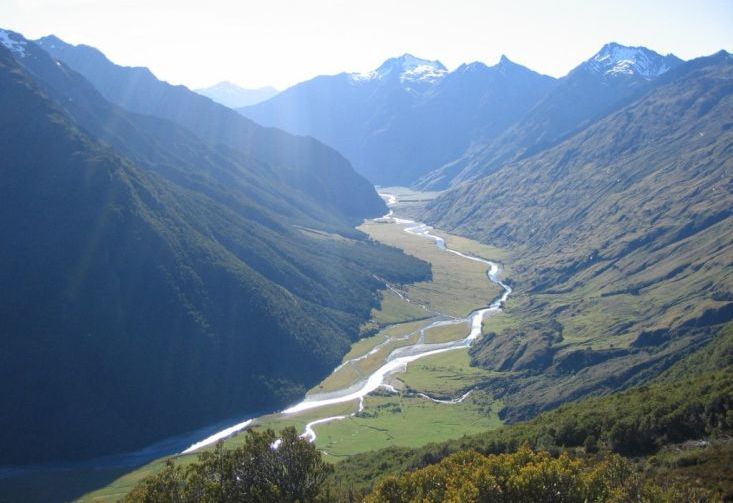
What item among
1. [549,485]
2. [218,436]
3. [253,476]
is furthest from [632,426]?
[218,436]

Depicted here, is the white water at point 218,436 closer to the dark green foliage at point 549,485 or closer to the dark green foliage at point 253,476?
the dark green foliage at point 253,476

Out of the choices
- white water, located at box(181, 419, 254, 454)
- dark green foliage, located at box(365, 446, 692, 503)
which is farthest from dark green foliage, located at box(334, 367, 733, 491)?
white water, located at box(181, 419, 254, 454)

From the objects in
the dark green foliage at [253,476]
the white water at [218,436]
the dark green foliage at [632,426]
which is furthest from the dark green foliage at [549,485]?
the white water at [218,436]

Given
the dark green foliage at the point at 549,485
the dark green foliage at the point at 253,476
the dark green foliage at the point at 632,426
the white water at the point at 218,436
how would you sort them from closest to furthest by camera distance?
the dark green foliage at the point at 549,485, the dark green foliage at the point at 253,476, the dark green foliage at the point at 632,426, the white water at the point at 218,436

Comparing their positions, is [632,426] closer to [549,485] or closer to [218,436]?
[549,485]

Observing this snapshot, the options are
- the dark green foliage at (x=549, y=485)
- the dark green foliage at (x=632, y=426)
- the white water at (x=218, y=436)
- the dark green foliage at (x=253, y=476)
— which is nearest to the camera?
the dark green foliage at (x=549, y=485)

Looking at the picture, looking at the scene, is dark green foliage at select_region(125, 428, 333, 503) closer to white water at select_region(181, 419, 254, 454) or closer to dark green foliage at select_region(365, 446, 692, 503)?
dark green foliage at select_region(365, 446, 692, 503)

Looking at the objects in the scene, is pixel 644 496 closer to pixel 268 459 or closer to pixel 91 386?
pixel 268 459

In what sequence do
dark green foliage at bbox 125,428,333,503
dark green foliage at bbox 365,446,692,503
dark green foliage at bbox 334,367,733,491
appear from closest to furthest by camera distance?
dark green foliage at bbox 365,446,692,503 < dark green foliage at bbox 125,428,333,503 < dark green foliage at bbox 334,367,733,491
